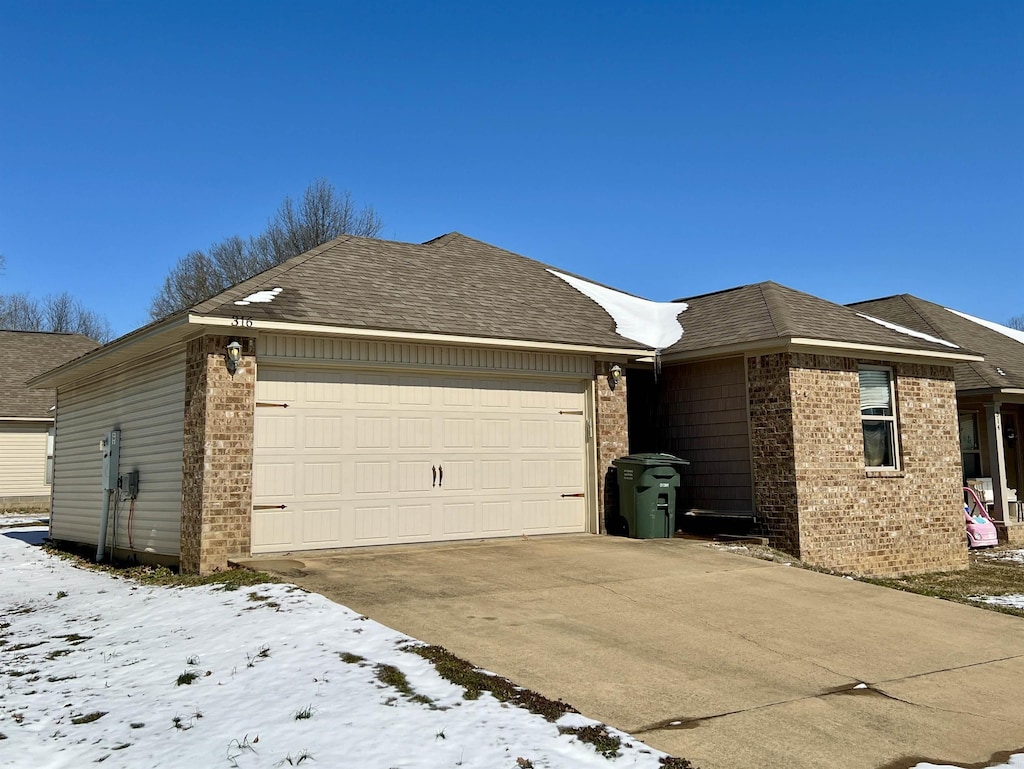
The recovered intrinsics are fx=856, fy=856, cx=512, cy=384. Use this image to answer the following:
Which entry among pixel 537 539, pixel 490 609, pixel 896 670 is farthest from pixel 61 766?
pixel 537 539

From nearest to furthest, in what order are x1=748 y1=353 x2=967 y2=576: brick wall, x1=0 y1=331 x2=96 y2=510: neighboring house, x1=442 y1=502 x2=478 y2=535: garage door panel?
x1=442 y1=502 x2=478 y2=535: garage door panel < x1=748 y1=353 x2=967 y2=576: brick wall < x1=0 y1=331 x2=96 y2=510: neighboring house

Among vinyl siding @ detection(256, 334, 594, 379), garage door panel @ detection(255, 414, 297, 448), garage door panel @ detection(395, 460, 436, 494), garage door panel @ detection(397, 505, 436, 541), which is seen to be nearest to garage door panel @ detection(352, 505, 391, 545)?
garage door panel @ detection(397, 505, 436, 541)

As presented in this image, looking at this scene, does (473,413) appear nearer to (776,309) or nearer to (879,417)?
(776,309)

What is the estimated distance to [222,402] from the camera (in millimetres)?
9844

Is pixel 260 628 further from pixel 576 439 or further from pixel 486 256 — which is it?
pixel 486 256

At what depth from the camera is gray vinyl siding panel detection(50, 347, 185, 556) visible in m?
10.7

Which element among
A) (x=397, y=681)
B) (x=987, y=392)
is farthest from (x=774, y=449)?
(x=397, y=681)

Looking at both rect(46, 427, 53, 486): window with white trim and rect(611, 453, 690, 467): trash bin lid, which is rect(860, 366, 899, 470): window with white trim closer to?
rect(611, 453, 690, 467): trash bin lid

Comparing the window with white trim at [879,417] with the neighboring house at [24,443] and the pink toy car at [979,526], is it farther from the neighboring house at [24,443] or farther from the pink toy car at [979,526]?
the neighboring house at [24,443]

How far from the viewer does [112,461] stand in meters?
12.5

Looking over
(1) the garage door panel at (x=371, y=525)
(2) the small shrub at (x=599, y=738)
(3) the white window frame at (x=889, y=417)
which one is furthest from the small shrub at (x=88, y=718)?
(3) the white window frame at (x=889, y=417)

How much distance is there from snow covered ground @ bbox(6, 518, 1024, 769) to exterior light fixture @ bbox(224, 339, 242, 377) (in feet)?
9.31

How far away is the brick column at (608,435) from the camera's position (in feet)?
41.3

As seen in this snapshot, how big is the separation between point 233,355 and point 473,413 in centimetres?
337
